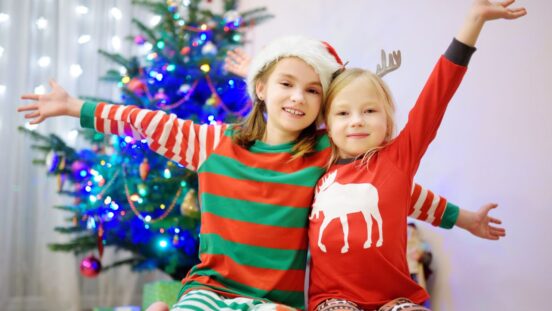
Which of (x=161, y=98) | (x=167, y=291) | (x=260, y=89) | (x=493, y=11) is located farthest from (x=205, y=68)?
(x=493, y=11)

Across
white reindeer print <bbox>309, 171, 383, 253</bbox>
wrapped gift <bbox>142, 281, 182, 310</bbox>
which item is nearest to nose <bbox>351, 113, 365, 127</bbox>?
white reindeer print <bbox>309, 171, 383, 253</bbox>

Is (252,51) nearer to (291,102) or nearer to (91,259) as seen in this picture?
(91,259)

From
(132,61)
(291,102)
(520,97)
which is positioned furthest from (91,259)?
(520,97)

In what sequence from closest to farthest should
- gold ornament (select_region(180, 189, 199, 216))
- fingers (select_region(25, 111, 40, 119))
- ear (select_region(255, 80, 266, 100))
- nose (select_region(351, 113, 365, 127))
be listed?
nose (select_region(351, 113, 365, 127))
fingers (select_region(25, 111, 40, 119))
ear (select_region(255, 80, 266, 100))
gold ornament (select_region(180, 189, 199, 216))

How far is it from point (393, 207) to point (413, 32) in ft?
3.00

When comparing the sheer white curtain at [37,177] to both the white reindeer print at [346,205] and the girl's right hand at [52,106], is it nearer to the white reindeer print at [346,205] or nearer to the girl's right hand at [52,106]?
the girl's right hand at [52,106]

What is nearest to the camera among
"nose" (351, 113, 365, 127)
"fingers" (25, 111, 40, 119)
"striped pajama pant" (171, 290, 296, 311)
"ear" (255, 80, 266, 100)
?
"striped pajama pant" (171, 290, 296, 311)

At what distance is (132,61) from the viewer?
2.19 m

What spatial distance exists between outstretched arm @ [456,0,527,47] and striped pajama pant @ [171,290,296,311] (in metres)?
0.70

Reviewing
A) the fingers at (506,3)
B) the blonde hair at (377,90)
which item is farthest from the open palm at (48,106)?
the fingers at (506,3)

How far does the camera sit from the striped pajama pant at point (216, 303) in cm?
103

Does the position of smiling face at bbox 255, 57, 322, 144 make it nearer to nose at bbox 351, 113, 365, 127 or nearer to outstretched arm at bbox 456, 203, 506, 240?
nose at bbox 351, 113, 365, 127

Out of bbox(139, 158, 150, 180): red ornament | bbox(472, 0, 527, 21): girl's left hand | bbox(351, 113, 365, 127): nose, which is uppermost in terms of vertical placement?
bbox(472, 0, 527, 21): girl's left hand

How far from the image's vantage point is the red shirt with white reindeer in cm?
107
